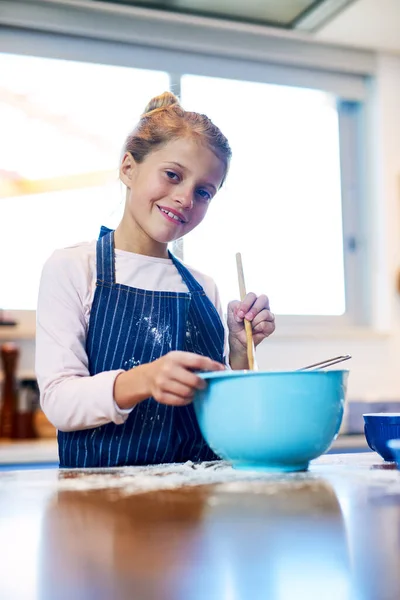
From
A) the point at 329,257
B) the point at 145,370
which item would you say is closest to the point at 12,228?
the point at 329,257

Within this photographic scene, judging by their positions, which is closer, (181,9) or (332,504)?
(332,504)

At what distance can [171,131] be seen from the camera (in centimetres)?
121

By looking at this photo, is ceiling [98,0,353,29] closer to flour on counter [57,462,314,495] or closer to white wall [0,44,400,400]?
white wall [0,44,400,400]

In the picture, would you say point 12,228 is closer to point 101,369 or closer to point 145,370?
point 101,369

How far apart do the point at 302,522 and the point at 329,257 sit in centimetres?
264

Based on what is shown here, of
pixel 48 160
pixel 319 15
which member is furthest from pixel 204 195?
pixel 48 160

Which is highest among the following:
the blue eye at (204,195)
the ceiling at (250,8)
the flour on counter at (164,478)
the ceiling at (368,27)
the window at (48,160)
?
the ceiling at (368,27)

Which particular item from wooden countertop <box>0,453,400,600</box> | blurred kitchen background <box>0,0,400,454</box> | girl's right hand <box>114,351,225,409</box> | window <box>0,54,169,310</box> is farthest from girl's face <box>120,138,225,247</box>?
window <box>0,54,169,310</box>

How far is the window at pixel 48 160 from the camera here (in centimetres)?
253

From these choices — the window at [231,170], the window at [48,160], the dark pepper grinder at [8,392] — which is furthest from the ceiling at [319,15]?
the dark pepper grinder at [8,392]

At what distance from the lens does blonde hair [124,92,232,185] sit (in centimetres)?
120

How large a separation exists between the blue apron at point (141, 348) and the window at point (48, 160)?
135 cm

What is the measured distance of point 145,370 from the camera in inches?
32.4

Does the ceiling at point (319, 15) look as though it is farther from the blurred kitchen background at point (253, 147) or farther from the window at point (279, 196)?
the window at point (279, 196)
